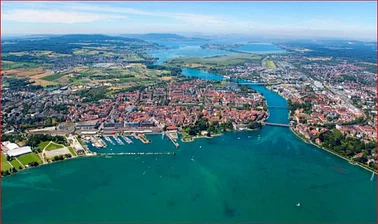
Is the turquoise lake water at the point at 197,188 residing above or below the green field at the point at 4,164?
below

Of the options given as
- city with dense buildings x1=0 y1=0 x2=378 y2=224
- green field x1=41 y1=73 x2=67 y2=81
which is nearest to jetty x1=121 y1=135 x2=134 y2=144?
city with dense buildings x1=0 y1=0 x2=378 y2=224

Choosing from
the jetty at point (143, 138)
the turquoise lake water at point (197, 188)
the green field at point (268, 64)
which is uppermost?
the green field at point (268, 64)

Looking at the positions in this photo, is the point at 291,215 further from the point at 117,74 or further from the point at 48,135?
the point at 117,74

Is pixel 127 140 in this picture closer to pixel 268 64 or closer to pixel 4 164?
pixel 4 164

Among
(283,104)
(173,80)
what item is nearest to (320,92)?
(283,104)

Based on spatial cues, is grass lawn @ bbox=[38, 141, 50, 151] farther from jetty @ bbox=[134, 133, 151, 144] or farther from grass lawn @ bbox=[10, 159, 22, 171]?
jetty @ bbox=[134, 133, 151, 144]

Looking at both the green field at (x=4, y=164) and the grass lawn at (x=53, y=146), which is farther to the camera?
the grass lawn at (x=53, y=146)

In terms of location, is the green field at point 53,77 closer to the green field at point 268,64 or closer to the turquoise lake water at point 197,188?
the turquoise lake water at point 197,188

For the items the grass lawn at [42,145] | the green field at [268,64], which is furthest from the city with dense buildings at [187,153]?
the green field at [268,64]
